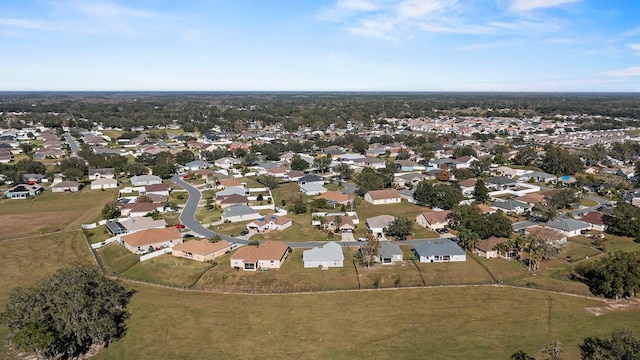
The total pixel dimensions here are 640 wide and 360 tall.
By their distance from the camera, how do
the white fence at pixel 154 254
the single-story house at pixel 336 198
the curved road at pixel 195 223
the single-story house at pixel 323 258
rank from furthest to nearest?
the single-story house at pixel 336 198
the curved road at pixel 195 223
the white fence at pixel 154 254
the single-story house at pixel 323 258

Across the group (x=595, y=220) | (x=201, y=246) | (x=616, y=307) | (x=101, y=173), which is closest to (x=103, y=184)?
(x=101, y=173)

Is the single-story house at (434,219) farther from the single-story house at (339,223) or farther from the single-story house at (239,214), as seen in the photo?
the single-story house at (239,214)

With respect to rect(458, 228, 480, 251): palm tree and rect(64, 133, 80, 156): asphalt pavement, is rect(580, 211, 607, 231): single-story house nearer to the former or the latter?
rect(458, 228, 480, 251): palm tree

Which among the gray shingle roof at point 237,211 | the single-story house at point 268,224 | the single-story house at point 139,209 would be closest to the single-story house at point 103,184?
the single-story house at point 139,209

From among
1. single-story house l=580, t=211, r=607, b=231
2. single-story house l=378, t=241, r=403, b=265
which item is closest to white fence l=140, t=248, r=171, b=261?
single-story house l=378, t=241, r=403, b=265

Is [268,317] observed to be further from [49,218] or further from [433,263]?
[49,218]

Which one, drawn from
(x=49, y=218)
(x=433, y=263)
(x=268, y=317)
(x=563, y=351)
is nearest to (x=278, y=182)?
(x=49, y=218)
